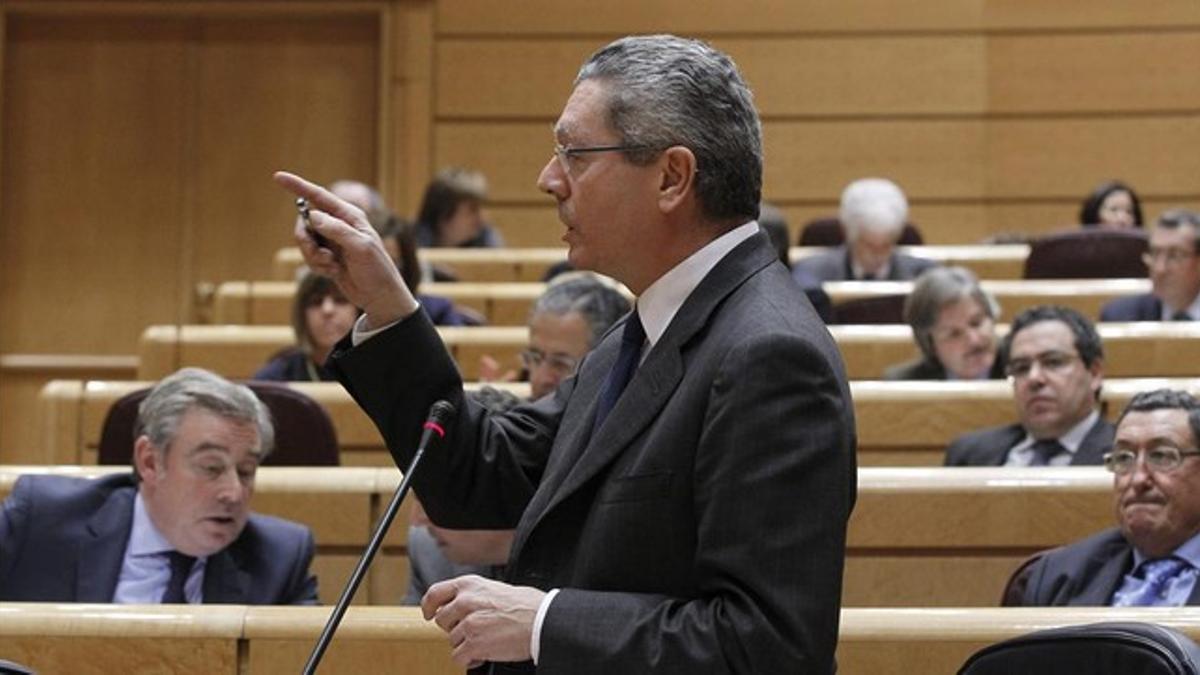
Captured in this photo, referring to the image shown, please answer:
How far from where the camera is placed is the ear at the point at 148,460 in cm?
332

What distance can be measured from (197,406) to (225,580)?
0.30m

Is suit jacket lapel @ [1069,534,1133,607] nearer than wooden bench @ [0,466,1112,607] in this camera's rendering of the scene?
Yes

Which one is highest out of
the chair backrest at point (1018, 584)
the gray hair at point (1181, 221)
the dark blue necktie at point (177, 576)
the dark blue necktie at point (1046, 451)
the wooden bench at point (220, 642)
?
the gray hair at point (1181, 221)

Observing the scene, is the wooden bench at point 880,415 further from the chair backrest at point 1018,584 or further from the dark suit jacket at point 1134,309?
the dark suit jacket at point 1134,309

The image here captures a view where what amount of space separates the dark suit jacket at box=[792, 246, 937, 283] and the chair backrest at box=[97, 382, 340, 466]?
2815 mm

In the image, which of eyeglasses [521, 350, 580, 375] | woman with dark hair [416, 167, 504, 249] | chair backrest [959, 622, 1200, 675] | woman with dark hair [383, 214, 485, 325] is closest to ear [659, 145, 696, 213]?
chair backrest [959, 622, 1200, 675]

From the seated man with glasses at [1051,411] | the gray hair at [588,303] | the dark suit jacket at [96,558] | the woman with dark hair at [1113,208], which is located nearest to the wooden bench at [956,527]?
the dark suit jacket at [96,558]

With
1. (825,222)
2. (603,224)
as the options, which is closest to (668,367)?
(603,224)

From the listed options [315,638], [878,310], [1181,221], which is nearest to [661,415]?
[315,638]

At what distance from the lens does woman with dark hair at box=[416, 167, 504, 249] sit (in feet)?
24.4

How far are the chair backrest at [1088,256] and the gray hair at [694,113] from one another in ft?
16.3

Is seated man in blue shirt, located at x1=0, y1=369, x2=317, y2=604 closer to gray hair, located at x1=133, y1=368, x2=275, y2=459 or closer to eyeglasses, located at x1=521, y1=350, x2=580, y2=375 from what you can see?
gray hair, located at x1=133, y1=368, x2=275, y2=459

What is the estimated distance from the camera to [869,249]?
6.69m

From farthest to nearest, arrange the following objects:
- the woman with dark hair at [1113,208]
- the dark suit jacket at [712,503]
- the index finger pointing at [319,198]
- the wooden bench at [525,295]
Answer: the woman with dark hair at [1113,208], the wooden bench at [525,295], the index finger pointing at [319,198], the dark suit jacket at [712,503]
